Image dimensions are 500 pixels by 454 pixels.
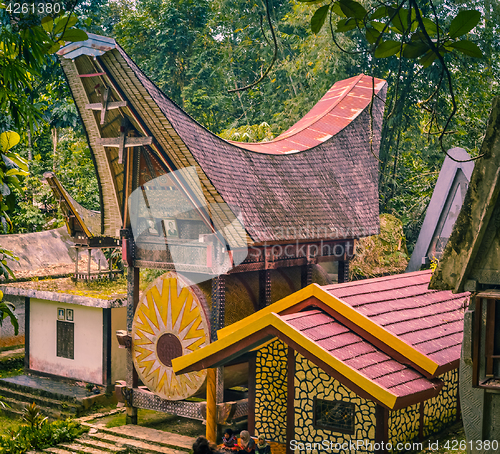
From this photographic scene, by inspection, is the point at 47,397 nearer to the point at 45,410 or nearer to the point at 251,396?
the point at 45,410

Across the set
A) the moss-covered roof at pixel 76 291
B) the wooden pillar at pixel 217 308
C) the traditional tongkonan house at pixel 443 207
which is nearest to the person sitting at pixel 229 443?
the wooden pillar at pixel 217 308

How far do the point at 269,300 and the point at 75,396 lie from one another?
16.1ft

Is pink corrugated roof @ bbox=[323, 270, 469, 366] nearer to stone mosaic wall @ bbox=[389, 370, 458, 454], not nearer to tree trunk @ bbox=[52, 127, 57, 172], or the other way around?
stone mosaic wall @ bbox=[389, 370, 458, 454]

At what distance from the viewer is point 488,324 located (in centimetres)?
525

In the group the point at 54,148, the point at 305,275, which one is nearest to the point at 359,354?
the point at 305,275

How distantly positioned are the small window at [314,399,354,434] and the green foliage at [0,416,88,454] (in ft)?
16.3

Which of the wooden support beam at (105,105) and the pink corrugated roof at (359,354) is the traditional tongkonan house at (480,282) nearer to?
the pink corrugated roof at (359,354)

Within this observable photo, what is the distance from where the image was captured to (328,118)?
1299 cm

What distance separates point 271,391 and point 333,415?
3.48ft

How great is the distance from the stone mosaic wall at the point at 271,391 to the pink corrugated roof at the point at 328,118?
13.9 feet

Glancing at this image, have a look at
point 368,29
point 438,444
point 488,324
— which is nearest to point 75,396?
point 438,444

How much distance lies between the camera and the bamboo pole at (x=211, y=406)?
30.3 ft

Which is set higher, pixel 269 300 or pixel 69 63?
pixel 69 63

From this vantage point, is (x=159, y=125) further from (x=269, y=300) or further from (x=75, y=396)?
(x=75, y=396)
